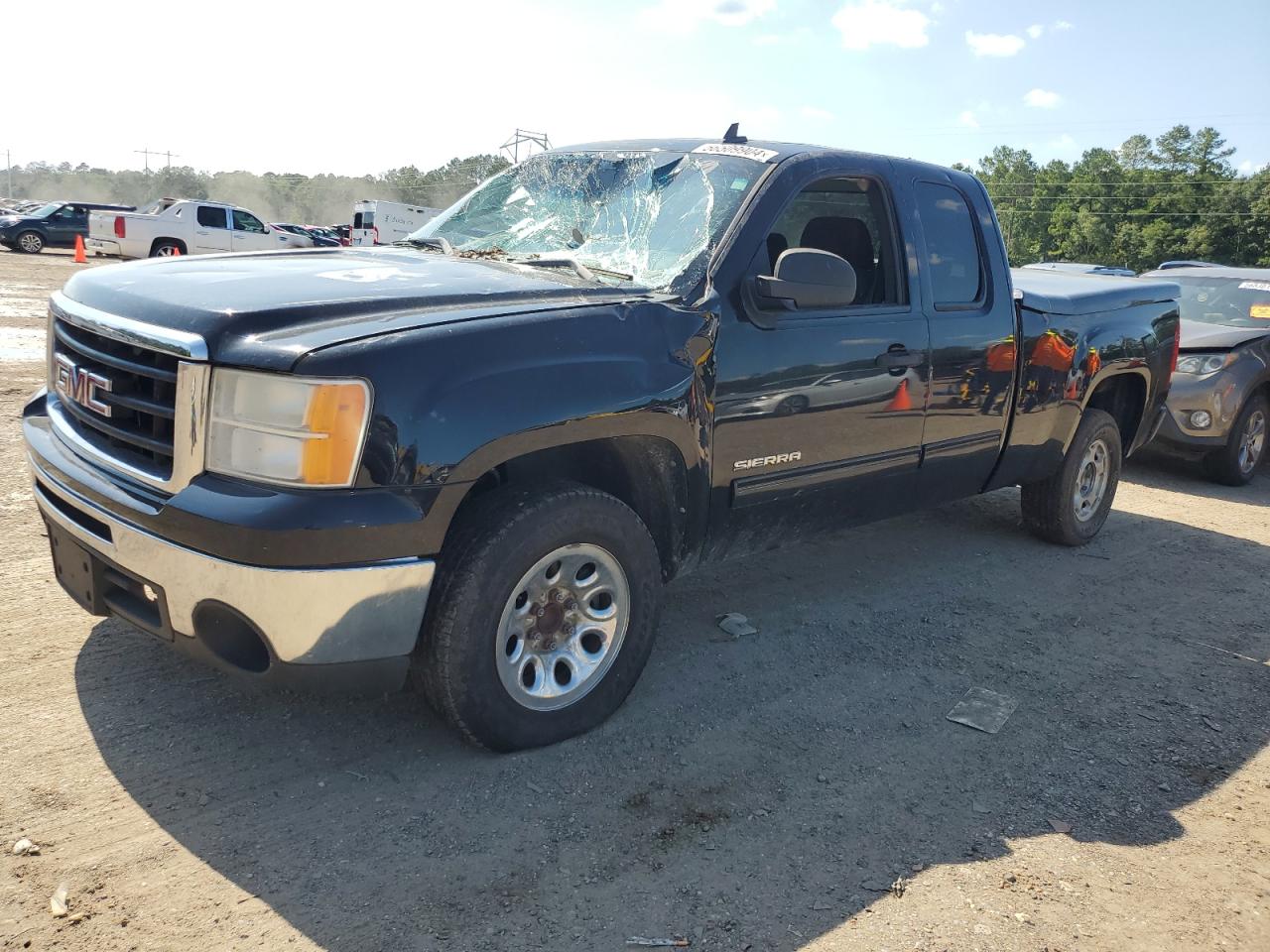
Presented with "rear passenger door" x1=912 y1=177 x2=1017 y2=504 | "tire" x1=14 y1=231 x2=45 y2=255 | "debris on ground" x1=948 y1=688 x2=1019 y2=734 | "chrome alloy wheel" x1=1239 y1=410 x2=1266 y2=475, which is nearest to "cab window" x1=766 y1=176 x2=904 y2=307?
"rear passenger door" x1=912 y1=177 x2=1017 y2=504

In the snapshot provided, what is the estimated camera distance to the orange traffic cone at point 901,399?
4.25 meters

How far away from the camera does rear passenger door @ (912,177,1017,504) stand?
4508mm

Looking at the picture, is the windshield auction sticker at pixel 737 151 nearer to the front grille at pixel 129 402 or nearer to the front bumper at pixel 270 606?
the front bumper at pixel 270 606

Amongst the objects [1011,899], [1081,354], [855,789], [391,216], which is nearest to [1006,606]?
[1081,354]

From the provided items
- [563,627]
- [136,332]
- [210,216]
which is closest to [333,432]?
[136,332]

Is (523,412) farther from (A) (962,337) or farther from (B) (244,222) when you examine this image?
(B) (244,222)

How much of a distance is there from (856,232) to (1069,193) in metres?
87.5

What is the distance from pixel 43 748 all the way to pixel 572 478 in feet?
5.96

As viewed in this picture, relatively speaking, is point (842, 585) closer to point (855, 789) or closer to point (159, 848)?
point (855, 789)

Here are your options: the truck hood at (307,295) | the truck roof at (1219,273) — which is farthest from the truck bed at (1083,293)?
the truck roof at (1219,273)

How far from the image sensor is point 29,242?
27844 mm

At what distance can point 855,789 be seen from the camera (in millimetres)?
3211

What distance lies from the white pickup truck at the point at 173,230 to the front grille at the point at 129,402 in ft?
73.8

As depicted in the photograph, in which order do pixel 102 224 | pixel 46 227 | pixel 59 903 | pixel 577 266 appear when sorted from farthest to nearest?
1. pixel 46 227
2. pixel 102 224
3. pixel 577 266
4. pixel 59 903
